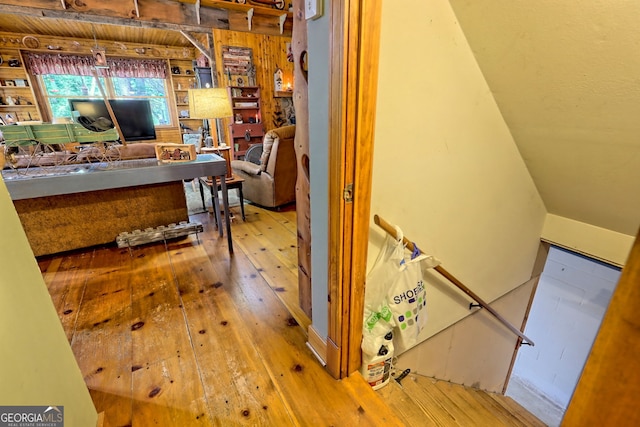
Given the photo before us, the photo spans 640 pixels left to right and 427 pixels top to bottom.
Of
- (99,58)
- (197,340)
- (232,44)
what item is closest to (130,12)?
(232,44)

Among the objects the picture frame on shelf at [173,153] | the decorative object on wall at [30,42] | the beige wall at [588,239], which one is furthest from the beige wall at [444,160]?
the decorative object on wall at [30,42]

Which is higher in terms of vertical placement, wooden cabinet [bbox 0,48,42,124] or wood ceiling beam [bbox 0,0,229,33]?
wood ceiling beam [bbox 0,0,229,33]

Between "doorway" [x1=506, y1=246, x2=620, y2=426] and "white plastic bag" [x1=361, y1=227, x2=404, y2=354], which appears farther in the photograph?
"doorway" [x1=506, y1=246, x2=620, y2=426]

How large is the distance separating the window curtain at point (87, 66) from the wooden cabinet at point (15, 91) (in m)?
0.18

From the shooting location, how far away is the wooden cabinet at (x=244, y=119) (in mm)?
5680

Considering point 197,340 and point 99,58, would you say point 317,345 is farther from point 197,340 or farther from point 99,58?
point 99,58

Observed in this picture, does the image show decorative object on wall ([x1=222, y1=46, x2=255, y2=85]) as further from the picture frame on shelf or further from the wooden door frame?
the wooden door frame

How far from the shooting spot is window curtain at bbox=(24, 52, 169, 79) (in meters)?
5.94

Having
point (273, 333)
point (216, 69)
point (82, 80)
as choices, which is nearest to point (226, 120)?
point (216, 69)

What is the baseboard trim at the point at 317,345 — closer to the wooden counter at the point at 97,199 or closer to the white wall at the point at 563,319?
the wooden counter at the point at 97,199

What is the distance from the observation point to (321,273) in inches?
52.1

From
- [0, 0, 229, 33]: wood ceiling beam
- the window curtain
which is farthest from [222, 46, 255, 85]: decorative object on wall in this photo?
the window curtain

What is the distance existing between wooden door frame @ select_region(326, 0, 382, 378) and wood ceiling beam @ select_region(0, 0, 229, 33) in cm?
423

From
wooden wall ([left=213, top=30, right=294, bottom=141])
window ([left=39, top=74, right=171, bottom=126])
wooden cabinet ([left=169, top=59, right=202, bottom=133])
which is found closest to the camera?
wooden wall ([left=213, top=30, right=294, bottom=141])
